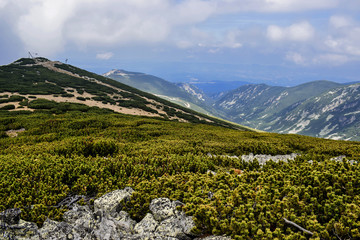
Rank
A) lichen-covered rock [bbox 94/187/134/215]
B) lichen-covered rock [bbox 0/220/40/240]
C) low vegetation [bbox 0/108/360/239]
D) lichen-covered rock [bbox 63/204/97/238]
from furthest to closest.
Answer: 1. lichen-covered rock [bbox 94/187/134/215]
2. lichen-covered rock [bbox 63/204/97/238]
3. lichen-covered rock [bbox 0/220/40/240]
4. low vegetation [bbox 0/108/360/239]

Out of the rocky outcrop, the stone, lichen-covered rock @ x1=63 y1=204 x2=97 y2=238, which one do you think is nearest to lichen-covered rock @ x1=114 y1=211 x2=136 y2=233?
the rocky outcrop

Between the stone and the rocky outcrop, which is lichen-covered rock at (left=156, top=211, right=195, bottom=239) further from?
the stone

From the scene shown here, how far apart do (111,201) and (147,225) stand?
53.0 inches

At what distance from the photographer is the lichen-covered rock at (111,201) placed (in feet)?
17.9

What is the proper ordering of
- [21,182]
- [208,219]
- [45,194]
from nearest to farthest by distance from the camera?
[208,219], [45,194], [21,182]

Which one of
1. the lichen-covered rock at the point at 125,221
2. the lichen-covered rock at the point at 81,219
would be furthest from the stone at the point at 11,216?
the lichen-covered rock at the point at 125,221

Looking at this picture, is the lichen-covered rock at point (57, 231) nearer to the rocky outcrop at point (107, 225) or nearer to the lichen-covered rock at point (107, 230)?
the rocky outcrop at point (107, 225)

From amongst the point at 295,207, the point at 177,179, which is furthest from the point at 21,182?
the point at 295,207

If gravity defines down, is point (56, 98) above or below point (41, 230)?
above

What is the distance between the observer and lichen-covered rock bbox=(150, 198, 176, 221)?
5051 millimetres

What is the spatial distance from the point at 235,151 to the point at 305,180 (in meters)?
9.26

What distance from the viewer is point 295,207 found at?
4.53 metres

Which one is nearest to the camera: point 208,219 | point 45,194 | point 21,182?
point 208,219

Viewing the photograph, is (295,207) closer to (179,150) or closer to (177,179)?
(177,179)
